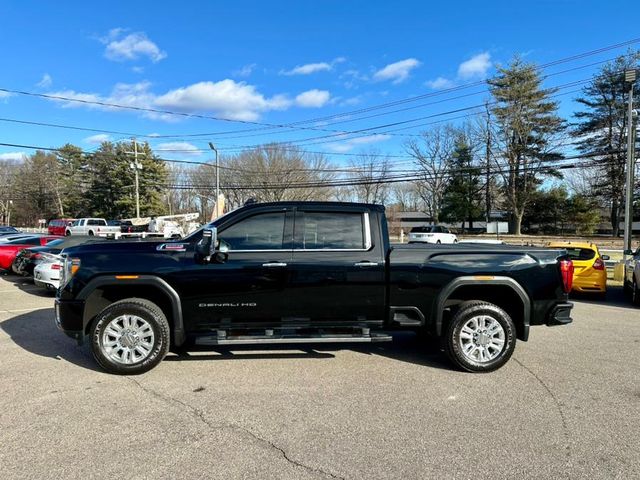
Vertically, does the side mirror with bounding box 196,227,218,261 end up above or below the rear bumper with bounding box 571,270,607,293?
above

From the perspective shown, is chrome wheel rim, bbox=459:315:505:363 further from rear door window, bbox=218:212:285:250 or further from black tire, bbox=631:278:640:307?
black tire, bbox=631:278:640:307

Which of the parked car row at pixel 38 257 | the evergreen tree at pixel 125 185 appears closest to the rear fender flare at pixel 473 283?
the parked car row at pixel 38 257

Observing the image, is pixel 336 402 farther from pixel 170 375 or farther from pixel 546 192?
pixel 546 192

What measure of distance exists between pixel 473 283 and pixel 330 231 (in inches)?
69.0

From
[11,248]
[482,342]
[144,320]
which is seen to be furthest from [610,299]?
[11,248]

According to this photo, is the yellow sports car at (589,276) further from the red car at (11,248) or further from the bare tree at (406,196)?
the bare tree at (406,196)

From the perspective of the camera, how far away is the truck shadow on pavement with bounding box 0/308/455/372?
5844 millimetres

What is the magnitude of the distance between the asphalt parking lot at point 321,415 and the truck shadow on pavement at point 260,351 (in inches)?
1.5

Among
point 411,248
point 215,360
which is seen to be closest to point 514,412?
point 411,248

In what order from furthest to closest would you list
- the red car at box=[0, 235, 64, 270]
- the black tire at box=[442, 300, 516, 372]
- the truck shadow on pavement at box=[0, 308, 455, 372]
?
the red car at box=[0, 235, 64, 270], the truck shadow on pavement at box=[0, 308, 455, 372], the black tire at box=[442, 300, 516, 372]

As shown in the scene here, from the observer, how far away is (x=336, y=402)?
4.47m

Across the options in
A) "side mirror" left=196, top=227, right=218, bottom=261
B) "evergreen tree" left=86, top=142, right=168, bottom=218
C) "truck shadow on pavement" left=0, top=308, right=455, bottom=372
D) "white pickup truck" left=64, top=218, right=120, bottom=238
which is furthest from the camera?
"evergreen tree" left=86, top=142, right=168, bottom=218

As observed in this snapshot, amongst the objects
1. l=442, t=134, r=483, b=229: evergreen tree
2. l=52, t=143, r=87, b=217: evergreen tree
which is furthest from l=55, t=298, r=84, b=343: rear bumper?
l=52, t=143, r=87, b=217: evergreen tree

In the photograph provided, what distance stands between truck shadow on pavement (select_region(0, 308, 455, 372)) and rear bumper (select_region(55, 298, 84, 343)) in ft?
1.70
